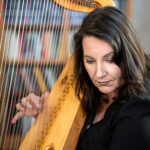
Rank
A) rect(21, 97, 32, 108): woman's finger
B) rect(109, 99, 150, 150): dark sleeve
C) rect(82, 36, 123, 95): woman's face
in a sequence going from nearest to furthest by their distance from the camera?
rect(109, 99, 150, 150): dark sleeve, rect(82, 36, 123, 95): woman's face, rect(21, 97, 32, 108): woman's finger

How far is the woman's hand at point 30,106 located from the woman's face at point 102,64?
0.32 meters

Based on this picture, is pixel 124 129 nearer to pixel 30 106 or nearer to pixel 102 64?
pixel 102 64

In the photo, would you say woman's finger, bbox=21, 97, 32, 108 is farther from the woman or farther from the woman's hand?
the woman

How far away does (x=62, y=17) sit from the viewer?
1057 millimetres

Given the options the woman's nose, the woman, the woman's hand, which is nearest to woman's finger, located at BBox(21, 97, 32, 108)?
the woman's hand

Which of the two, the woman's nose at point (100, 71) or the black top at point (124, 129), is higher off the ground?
the woman's nose at point (100, 71)

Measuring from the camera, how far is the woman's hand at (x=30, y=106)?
107 cm

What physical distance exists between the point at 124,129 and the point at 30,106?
1.70ft

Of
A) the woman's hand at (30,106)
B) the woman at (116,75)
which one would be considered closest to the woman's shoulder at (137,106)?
the woman at (116,75)

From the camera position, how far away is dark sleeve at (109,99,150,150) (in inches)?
28.6

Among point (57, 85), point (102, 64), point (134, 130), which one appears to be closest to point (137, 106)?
point (134, 130)

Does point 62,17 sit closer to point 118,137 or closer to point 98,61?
point 98,61

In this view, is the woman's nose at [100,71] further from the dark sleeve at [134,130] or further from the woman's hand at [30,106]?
the woman's hand at [30,106]

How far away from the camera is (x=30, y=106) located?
110cm
